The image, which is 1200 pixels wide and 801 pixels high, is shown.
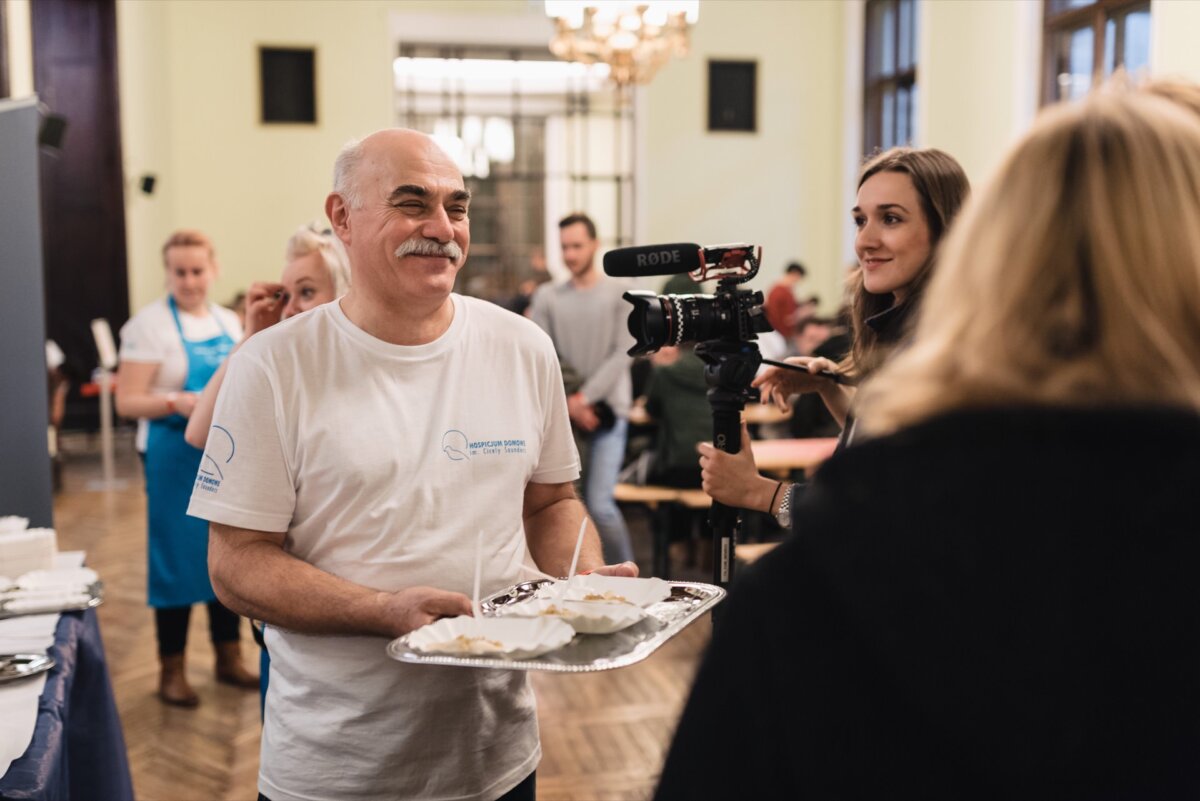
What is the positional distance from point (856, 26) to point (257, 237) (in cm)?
615

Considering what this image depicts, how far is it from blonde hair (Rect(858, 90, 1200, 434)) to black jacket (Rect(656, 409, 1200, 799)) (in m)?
0.02

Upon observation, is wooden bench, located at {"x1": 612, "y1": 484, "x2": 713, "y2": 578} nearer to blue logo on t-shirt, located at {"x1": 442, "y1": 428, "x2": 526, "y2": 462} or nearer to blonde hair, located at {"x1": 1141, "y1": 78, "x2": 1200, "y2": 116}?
blue logo on t-shirt, located at {"x1": 442, "y1": 428, "x2": 526, "y2": 462}

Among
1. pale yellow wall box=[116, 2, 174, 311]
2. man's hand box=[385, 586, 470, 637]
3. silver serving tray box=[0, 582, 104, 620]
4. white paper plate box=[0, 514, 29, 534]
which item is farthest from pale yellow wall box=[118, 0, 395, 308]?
man's hand box=[385, 586, 470, 637]

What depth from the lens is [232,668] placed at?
391 centimetres

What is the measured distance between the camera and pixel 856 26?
1100cm

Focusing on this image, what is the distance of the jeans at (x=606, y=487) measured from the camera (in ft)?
15.1

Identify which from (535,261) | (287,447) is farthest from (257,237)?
(287,447)

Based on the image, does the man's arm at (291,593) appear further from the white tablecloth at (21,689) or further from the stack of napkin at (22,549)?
the stack of napkin at (22,549)

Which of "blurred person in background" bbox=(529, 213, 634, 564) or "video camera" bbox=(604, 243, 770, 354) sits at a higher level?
"video camera" bbox=(604, 243, 770, 354)

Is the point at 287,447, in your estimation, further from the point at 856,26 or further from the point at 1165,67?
the point at 856,26

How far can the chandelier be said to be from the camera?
7.91 m

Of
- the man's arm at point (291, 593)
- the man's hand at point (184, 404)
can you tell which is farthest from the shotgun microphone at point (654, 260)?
the man's hand at point (184, 404)

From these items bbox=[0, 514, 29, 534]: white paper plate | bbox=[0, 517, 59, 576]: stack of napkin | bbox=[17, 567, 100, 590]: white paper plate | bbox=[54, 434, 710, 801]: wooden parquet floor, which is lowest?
bbox=[54, 434, 710, 801]: wooden parquet floor

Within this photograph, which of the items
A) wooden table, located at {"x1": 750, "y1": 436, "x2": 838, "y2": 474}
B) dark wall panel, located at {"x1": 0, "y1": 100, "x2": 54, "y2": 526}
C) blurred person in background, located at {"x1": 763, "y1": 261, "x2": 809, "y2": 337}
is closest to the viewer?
dark wall panel, located at {"x1": 0, "y1": 100, "x2": 54, "y2": 526}
